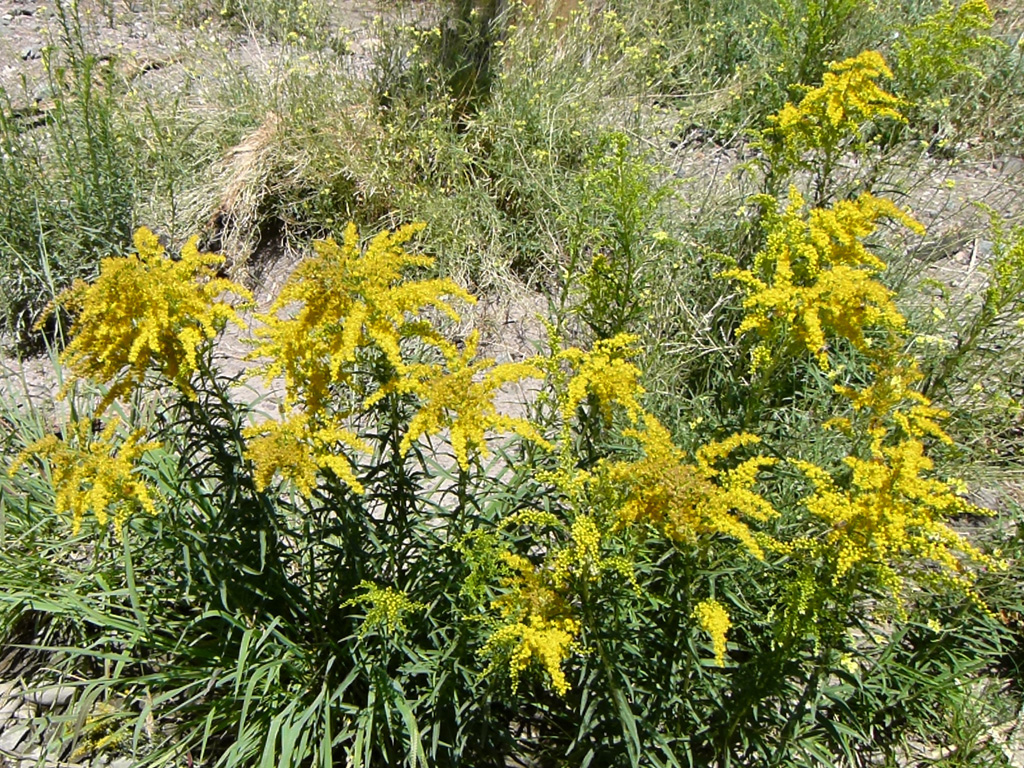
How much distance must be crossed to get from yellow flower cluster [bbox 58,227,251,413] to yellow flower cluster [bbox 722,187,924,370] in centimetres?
144

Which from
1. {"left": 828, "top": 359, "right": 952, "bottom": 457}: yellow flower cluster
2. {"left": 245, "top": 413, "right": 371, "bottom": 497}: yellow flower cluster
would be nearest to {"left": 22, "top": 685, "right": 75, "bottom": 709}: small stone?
{"left": 245, "top": 413, "right": 371, "bottom": 497}: yellow flower cluster

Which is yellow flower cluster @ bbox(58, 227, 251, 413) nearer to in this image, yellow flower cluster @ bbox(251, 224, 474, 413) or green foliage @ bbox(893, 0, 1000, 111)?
yellow flower cluster @ bbox(251, 224, 474, 413)

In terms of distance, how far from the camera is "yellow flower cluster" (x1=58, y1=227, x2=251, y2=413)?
6.60 feet

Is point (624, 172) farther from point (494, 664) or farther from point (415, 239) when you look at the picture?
point (415, 239)

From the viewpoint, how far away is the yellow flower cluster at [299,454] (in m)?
1.98

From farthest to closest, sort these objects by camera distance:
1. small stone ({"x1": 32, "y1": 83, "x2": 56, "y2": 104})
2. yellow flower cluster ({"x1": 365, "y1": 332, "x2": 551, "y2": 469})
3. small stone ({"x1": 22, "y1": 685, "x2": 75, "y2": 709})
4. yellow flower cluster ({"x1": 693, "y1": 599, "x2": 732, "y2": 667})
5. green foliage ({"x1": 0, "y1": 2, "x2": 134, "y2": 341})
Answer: small stone ({"x1": 32, "y1": 83, "x2": 56, "y2": 104}), green foliage ({"x1": 0, "y1": 2, "x2": 134, "y2": 341}), small stone ({"x1": 22, "y1": 685, "x2": 75, "y2": 709}), yellow flower cluster ({"x1": 365, "y1": 332, "x2": 551, "y2": 469}), yellow flower cluster ({"x1": 693, "y1": 599, "x2": 732, "y2": 667})

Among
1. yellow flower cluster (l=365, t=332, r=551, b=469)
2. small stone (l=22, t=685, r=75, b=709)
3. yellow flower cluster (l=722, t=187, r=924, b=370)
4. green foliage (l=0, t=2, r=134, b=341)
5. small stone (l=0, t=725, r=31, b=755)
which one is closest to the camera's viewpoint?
yellow flower cluster (l=365, t=332, r=551, b=469)

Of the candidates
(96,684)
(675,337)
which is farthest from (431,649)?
(675,337)

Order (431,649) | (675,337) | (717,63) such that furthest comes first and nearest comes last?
(717,63) → (675,337) → (431,649)

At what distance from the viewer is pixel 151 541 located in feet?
8.86

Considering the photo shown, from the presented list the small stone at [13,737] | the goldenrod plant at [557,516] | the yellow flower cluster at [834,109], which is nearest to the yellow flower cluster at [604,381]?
the goldenrod plant at [557,516]

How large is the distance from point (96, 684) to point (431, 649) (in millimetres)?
1159

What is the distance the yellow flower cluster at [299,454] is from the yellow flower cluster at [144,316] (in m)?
0.28

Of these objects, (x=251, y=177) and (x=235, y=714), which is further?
(x=251, y=177)
